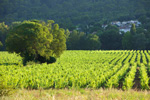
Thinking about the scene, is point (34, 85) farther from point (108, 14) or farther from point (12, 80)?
point (108, 14)

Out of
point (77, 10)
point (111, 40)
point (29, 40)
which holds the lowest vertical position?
point (29, 40)

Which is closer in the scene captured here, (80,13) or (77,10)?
(80,13)

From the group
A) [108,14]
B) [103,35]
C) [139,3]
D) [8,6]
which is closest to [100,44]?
[103,35]

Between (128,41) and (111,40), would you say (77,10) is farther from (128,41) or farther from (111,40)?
(128,41)

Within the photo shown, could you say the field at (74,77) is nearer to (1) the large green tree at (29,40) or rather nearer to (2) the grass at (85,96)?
(2) the grass at (85,96)

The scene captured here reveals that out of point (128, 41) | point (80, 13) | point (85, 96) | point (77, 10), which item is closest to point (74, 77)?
point (85, 96)

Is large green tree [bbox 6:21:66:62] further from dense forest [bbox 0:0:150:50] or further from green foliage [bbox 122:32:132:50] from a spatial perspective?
dense forest [bbox 0:0:150:50]

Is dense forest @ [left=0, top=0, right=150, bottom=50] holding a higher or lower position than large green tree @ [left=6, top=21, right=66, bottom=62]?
higher

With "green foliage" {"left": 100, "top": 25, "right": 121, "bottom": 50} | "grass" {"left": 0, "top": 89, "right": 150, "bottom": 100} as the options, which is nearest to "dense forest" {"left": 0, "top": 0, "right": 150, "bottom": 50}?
"green foliage" {"left": 100, "top": 25, "right": 121, "bottom": 50}

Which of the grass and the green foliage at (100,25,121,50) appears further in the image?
the green foliage at (100,25,121,50)

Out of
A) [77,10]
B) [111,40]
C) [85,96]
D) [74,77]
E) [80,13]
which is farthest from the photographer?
[77,10]

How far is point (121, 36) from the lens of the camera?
8500 centimetres

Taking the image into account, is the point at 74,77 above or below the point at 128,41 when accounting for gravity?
below

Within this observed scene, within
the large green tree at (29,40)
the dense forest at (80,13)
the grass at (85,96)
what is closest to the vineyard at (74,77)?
the grass at (85,96)
